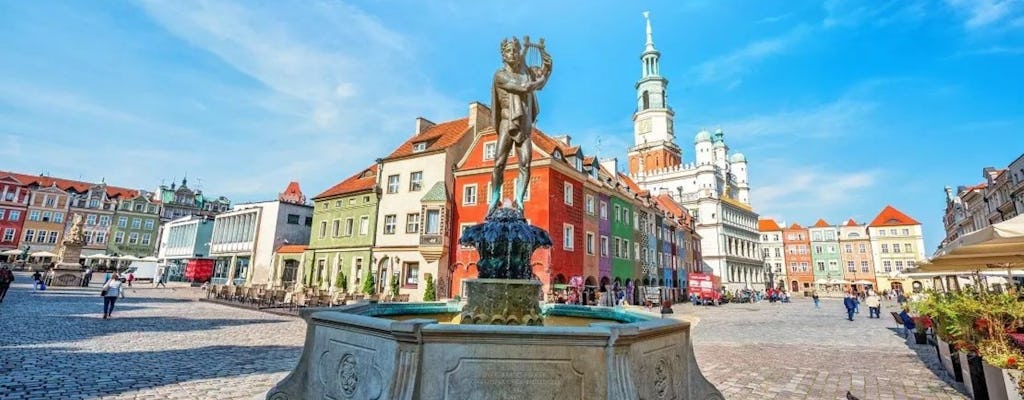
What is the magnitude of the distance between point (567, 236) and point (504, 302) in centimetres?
2410

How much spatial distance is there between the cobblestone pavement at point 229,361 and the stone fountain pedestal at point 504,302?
117 inches

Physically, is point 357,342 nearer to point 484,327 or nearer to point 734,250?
point 484,327

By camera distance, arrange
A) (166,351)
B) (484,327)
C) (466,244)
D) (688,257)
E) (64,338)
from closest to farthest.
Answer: (484,327) → (466,244) → (166,351) → (64,338) → (688,257)

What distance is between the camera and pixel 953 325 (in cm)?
762

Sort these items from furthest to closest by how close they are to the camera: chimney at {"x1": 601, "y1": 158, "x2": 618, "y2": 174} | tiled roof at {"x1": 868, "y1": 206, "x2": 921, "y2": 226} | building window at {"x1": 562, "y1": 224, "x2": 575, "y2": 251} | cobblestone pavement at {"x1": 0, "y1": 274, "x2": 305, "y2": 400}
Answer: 1. tiled roof at {"x1": 868, "y1": 206, "x2": 921, "y2": 226}
2. chimney at {"x1": 601, "y1": 158, "x2": 618, "y2": 174}
3. building window at {"x1": 562, "y1": 224, "x2": 575, "y2": 251}
4. cobblestone pavement at {"x1": 0, "y1": 274, "x2": 305, "y2": 400}

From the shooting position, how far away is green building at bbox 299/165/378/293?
109 ft

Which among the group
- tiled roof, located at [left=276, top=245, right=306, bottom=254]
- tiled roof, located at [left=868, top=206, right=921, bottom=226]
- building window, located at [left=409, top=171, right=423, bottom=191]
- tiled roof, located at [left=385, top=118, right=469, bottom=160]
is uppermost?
tiled roof, located at [left=868, top=206, right=921, bottom=226]

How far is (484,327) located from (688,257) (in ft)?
188

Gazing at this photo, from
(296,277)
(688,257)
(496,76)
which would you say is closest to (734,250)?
(688,257)

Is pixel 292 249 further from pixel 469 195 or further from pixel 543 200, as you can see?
pixel 543 200

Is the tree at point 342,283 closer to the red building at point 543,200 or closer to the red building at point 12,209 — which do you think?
the red building at point 543,200

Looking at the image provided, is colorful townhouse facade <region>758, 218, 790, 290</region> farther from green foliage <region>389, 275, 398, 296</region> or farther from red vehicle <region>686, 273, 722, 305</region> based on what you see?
green foliage <region>389, 275, 398, 296</region>

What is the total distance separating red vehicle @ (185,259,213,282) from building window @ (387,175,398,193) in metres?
30.4

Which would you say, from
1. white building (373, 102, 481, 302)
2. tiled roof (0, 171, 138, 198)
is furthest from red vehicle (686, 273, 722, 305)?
tiled roof (0, 171, 138, 198)
